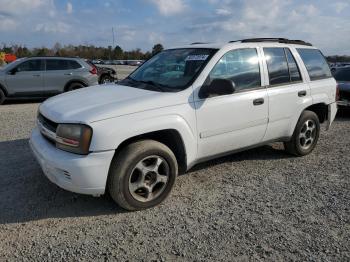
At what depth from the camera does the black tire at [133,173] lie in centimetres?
375

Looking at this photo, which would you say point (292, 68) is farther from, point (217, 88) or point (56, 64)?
point (56, 64)

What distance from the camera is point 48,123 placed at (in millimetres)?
4086

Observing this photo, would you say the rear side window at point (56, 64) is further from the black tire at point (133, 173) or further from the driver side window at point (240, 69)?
the black tire at point (133, 173)

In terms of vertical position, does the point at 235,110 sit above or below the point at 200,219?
above

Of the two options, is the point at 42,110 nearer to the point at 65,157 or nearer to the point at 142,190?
the point at 65,157

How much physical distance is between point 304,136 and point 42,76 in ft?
30.1

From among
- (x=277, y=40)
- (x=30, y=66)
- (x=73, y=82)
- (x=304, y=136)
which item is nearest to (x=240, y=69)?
(x=277, y=40)

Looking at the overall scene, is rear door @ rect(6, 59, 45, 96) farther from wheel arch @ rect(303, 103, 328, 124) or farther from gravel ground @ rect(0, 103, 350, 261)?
wheel arch @ rect(303, 103, 328, 124)

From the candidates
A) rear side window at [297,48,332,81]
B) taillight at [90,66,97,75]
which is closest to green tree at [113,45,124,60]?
taillight at [90,66,97,75]

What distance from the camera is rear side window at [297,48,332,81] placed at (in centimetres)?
581

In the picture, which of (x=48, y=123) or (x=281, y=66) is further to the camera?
(x=281, y=66)

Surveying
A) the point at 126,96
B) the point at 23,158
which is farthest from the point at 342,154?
the point at 23,158

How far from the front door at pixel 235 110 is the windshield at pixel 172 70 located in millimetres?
215

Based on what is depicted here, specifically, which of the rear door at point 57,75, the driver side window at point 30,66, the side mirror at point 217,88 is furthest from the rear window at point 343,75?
the driver side window at point 30,66
